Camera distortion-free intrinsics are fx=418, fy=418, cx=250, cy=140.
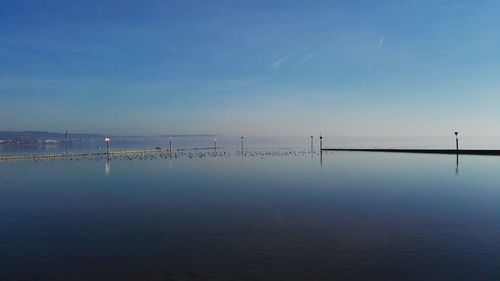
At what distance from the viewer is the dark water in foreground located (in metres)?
12.5

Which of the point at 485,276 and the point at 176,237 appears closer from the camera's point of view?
the point at 485,276

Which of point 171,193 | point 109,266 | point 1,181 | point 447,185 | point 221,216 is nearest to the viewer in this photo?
point 109,266

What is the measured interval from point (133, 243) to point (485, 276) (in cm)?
1167

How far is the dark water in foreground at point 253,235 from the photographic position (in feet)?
40.9

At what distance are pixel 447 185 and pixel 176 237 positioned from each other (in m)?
25.1

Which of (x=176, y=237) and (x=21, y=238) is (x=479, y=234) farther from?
(x=21, y=238)

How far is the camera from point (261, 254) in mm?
14133

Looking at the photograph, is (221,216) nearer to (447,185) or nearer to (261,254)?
(261,254)

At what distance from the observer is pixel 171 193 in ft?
100

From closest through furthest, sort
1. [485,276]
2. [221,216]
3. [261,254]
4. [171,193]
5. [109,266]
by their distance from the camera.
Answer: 1. [485,276]
2. [109,266]
3. [261,254]
4. [221,216]
5. [171,193]

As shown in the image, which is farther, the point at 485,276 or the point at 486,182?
the point at 486,182

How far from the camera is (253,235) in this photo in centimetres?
1686

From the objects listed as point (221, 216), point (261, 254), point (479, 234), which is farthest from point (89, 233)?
point (479, 234)

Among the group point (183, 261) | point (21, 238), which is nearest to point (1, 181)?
point (21, 238)
